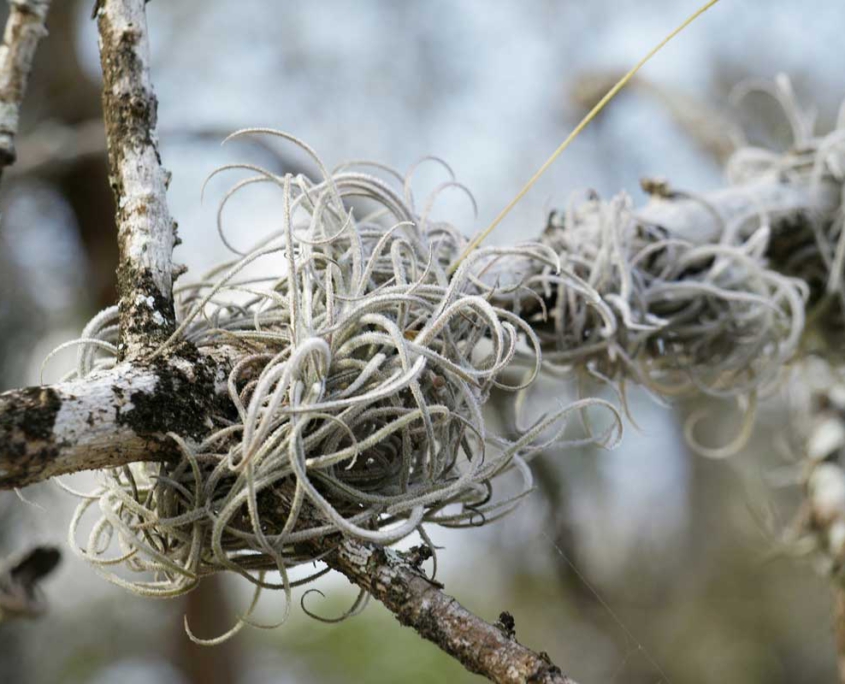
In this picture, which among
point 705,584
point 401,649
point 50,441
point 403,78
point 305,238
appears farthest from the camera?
point 401,649

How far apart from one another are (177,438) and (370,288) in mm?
126

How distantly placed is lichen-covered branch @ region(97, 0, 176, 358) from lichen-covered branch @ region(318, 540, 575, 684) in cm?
12

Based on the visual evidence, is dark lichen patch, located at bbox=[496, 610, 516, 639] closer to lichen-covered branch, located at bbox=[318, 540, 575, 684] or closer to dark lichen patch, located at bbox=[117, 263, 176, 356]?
lichen-covered branch, located at bbox=[318, 540, 575, 684]

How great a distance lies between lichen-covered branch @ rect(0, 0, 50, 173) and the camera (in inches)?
19.7

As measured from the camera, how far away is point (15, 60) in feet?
1.66

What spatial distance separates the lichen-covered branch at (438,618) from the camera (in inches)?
11.8

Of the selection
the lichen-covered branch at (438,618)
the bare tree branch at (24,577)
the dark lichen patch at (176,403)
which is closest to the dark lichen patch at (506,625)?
the lichen-covered branch at (438,618)

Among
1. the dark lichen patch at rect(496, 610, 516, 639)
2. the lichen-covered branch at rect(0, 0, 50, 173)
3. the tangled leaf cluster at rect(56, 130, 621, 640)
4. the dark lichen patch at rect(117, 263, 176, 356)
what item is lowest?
the dark lichen patch at rect(496, 610, 516, 639)

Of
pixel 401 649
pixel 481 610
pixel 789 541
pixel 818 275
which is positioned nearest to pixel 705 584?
pixel 481 610

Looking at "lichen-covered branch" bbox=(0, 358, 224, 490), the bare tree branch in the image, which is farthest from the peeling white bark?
the bare tree branch

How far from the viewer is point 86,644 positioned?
254cm

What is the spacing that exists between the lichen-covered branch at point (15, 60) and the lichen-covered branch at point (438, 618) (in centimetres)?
32

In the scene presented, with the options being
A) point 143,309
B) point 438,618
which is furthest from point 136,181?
point 438,618

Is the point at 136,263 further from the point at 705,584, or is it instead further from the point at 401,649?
the point at 401,649
